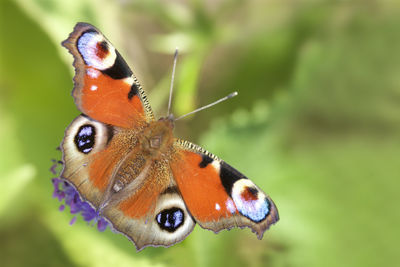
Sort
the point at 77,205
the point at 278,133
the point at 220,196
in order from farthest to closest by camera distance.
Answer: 1. the point at 278,133
2. the point at 77,205
3. the point at 220,196

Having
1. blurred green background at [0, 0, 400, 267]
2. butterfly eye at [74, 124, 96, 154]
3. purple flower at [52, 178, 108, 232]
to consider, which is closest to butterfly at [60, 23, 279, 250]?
butterfly eye at [74, 124, 96, 154]

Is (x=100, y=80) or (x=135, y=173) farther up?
(x=100, y=80)

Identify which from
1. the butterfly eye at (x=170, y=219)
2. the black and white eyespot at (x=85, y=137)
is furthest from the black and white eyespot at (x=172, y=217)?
the black and white eyespot at (x=85, y=137)

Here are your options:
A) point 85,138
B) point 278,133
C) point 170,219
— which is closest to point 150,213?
point 170,219

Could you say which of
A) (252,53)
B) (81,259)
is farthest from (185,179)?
(252,53)

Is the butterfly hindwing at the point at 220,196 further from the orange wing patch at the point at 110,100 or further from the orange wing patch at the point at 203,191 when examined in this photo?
the orange wing patch at the point at 110,100

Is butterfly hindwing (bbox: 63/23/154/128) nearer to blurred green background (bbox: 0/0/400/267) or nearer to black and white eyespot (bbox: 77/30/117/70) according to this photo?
black and white eyespot (bbox: 77/30/117/70)

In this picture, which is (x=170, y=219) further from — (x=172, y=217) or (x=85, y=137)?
(x=85, y=137)
